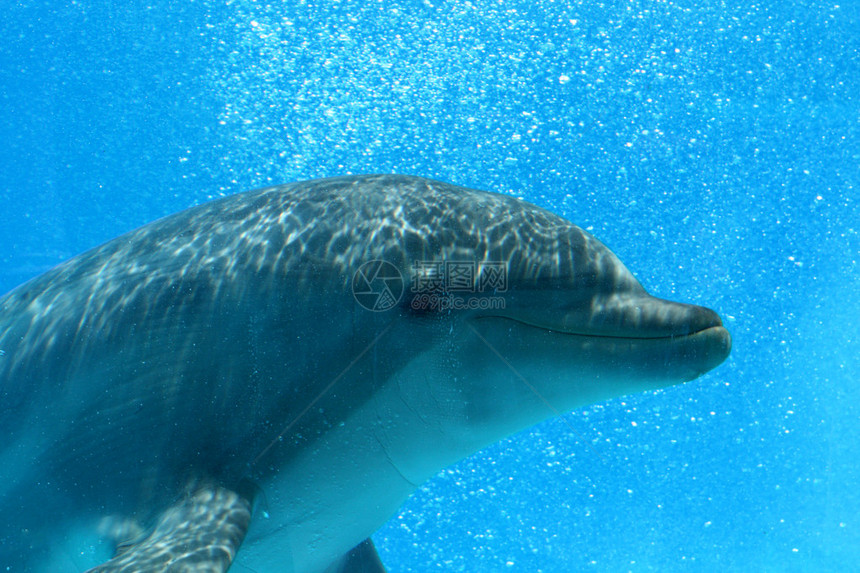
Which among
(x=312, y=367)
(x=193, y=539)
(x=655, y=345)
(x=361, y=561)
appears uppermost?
(x=655, y=345)

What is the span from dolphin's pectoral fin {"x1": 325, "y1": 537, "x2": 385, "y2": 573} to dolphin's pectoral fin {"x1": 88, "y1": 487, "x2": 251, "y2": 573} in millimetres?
1623

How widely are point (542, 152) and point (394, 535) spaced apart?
8.33 meters

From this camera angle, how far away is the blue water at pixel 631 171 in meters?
12.5

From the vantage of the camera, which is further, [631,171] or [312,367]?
[631,171]

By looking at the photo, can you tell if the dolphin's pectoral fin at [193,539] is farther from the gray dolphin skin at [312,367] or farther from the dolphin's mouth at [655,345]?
the dolphin's mouth at [655,345]

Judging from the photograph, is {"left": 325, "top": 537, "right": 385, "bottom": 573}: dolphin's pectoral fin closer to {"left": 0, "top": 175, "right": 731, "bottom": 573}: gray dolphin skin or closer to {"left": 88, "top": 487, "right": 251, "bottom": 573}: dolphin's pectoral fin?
{"left": 0, "top": 175, "right": 731, "bottom": 573}: gray dolphin skin

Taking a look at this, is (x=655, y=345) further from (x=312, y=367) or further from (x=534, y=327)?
(x=312, y=367)

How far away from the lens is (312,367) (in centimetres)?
332

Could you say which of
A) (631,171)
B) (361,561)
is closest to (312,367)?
(361,561)

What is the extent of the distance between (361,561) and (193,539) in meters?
2.01

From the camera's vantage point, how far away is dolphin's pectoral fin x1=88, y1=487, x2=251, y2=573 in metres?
2.70

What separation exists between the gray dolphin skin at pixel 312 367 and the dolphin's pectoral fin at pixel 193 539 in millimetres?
18

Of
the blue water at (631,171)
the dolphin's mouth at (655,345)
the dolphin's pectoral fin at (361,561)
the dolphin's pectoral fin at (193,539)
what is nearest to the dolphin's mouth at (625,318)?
the dolphin's mouth at (655,345)

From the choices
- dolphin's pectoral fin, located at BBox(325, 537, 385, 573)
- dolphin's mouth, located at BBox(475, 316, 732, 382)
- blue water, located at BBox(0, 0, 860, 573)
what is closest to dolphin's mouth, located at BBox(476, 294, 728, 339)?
dolphin's mouth, located at BBox(475, 316, 732, 382)
